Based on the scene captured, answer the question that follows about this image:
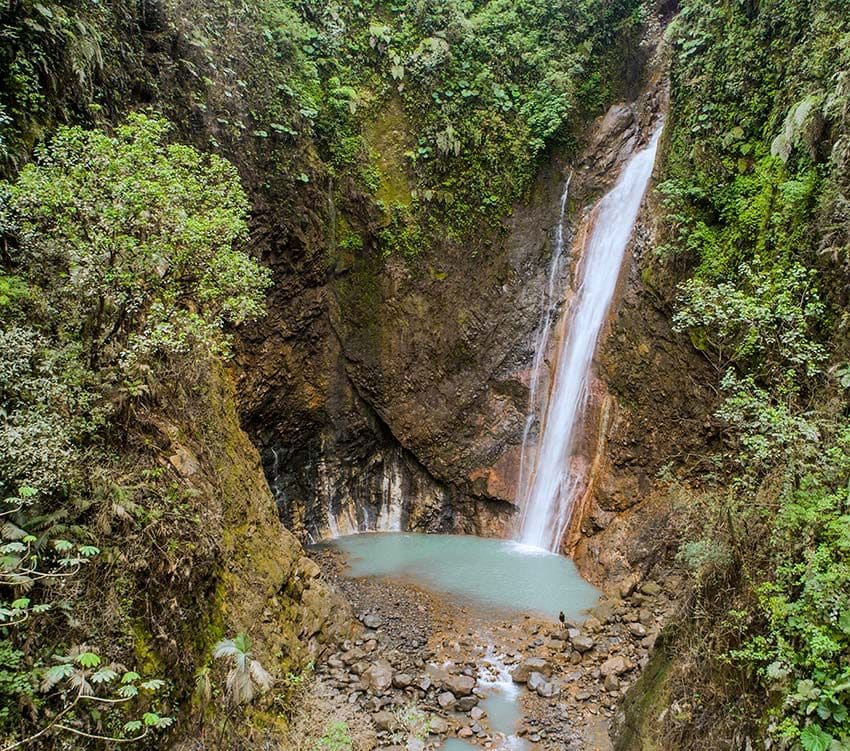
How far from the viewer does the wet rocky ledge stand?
22.3 ft

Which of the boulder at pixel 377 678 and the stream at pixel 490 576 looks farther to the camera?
the stream at pixel 490 576

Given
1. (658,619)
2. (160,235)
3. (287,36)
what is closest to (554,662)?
(658,619)

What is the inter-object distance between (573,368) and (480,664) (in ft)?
21.9

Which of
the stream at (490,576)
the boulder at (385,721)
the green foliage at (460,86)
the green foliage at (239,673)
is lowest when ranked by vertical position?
the boulder at (385,721)

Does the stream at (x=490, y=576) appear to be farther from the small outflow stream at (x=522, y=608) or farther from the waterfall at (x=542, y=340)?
the waterfall at (x=542, y=340)

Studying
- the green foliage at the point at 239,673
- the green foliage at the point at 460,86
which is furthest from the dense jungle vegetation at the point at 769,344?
the green foliage at the point at 239,673

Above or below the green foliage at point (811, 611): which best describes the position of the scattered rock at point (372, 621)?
below

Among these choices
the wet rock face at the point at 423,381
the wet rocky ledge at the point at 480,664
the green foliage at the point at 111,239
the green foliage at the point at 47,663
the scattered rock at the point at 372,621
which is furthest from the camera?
the wet rock face at the point at 423,381

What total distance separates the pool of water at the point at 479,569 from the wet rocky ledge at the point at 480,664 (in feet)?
1.36

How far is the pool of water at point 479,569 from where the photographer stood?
9698 mm

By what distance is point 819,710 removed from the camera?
3693mm

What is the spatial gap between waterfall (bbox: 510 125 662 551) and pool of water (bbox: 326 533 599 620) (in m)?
0.78

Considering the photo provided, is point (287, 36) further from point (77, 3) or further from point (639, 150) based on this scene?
point (639, 150)

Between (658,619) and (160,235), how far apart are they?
357 inches
